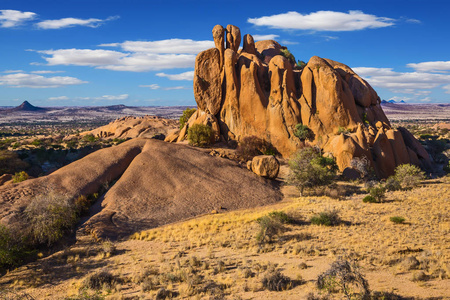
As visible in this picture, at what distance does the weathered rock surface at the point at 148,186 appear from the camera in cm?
2562

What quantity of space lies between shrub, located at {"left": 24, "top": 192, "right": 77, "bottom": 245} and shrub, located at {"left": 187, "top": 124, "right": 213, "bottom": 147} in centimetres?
1944

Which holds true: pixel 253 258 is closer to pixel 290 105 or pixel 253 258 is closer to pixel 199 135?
pixel 199 135

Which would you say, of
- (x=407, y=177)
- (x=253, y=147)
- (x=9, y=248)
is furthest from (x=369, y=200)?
(x=9, y=248)

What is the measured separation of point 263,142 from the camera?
139 ft

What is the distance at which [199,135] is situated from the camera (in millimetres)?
42188

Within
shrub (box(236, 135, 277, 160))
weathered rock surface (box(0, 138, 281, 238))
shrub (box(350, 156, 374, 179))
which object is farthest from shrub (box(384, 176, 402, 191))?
shrub (box(236, 135, 277, 160))

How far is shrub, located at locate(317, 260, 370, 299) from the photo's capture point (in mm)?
12109

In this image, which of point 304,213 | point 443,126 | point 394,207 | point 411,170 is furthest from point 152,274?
point 443,126

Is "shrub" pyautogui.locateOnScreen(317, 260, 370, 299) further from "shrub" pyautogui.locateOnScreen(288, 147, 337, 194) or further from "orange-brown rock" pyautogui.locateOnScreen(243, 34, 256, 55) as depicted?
"orange-brown rock" pyautogui.locateOnScreen(243, 34, 256, 55)

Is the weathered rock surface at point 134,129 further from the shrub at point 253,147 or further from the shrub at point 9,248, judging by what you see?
the shrub at point 9,248

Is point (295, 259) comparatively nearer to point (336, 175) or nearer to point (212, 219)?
Result: point (212, 219)

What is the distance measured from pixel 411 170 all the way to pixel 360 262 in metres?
21.5

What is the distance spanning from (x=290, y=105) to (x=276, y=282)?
3163 centimetres

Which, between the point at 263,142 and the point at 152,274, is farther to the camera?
the point at 263,142
